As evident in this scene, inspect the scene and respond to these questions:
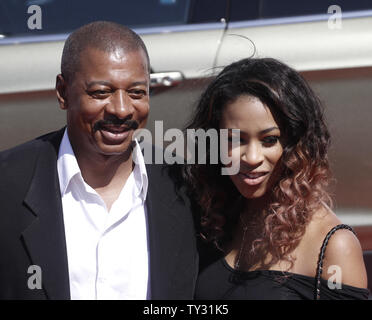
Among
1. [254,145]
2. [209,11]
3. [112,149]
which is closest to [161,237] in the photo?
[112,149]

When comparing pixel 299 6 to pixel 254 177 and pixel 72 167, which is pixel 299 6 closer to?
pixel 254 177

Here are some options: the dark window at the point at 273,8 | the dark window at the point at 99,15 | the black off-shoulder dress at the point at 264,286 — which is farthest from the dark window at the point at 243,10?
the black off-shoulder dress at the point at 264,286

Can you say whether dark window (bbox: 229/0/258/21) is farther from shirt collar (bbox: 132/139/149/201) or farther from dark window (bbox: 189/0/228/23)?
shirt collar (bbox: 132/139/149/201)

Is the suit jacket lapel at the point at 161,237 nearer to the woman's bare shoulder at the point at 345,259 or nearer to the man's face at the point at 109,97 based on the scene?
the man's face at the point at 109,97

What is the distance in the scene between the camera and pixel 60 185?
2312 millimetres

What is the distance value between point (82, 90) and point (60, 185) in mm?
345

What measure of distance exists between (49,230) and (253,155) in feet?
2.40

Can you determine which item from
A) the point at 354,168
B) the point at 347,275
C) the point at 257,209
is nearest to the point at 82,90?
the point at 257,209

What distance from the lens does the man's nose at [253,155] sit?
2234 mm

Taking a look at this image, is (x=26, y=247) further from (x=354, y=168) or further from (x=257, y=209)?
(x=354, y=168)

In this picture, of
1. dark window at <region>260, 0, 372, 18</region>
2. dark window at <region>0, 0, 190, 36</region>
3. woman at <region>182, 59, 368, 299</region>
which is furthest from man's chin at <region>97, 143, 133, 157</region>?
dark window at <region>260, 0, 372, 18</region>

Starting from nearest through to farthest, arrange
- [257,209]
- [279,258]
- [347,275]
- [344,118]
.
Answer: [347,275]
[279,258]
[257,209]
[344,118]

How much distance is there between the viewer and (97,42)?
2.28 metres

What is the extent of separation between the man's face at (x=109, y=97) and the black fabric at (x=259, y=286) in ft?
1.84
